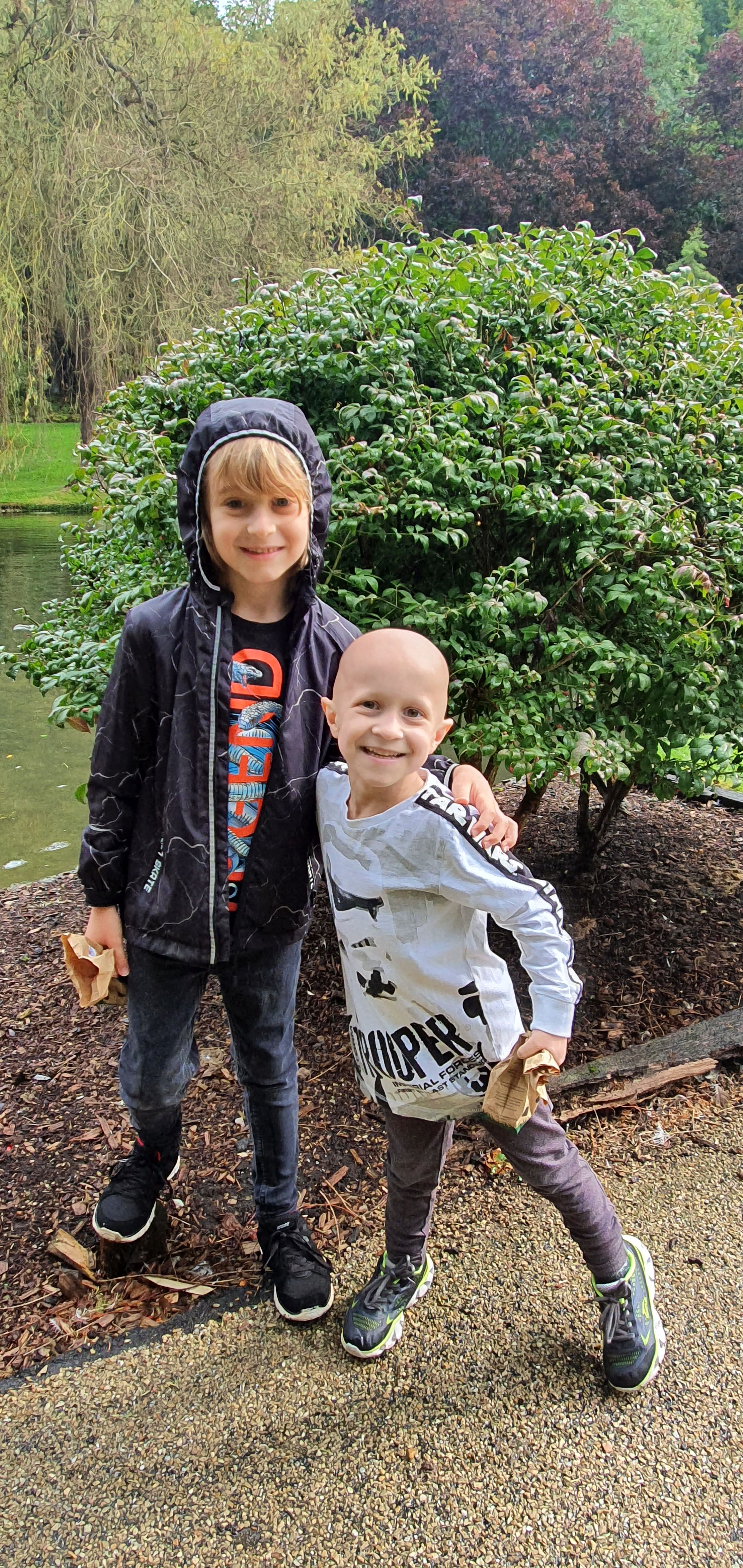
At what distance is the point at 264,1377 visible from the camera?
191cm

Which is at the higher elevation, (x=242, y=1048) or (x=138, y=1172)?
(x=242, y=1048)

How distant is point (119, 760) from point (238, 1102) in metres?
1.40

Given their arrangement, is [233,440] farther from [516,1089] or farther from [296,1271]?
[296,1271]

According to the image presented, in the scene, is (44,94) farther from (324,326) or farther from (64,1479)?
(64,1479)

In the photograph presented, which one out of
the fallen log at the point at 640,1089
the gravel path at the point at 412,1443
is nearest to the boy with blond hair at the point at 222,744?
the gravel path at the point at 412,1443

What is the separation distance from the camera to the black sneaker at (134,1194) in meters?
2.21

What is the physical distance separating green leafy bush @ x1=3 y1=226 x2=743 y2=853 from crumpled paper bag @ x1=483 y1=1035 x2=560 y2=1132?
3.58 feet

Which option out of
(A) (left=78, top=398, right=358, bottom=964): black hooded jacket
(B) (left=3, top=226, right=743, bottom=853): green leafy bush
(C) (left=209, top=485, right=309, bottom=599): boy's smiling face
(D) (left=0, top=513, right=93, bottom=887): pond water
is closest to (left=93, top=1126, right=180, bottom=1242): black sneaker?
(A) (left=78, top=398, right=358, bottom=964): black hooded jacket

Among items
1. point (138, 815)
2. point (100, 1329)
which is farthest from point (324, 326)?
point (100, 1329)

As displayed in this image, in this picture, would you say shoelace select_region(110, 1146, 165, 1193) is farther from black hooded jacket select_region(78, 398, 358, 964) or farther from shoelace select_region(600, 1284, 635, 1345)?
shoelace select_region(600, 1284, 635, 1345)

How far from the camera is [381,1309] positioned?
6.51 ft

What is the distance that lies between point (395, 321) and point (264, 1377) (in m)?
2.52

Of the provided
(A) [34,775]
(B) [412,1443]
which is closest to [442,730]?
(B) [412,1443]

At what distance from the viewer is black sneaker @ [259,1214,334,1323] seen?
6.70 feet
